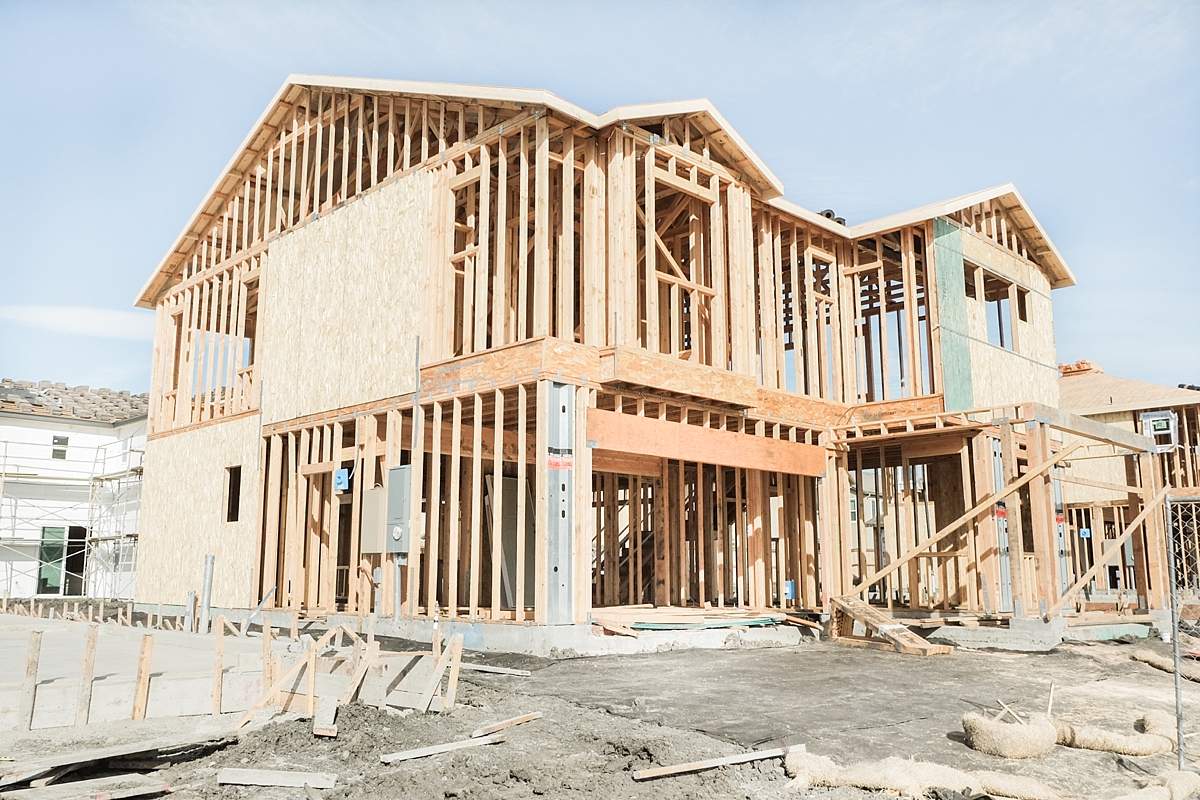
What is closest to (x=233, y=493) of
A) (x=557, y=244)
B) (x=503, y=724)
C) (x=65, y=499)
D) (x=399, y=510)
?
(x=399, y=510)

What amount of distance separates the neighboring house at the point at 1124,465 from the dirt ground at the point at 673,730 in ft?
59.1

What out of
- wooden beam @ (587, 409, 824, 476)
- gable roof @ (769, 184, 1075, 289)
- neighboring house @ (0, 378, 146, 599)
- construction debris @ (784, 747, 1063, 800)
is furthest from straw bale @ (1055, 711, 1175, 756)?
neighboring house @ (0, 378, 146, 599)

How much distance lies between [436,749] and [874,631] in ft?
31.6

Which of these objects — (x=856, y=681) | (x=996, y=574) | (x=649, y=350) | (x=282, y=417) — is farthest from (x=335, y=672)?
(x=996, y=574)

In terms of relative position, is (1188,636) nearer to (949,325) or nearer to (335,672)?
(949,325)

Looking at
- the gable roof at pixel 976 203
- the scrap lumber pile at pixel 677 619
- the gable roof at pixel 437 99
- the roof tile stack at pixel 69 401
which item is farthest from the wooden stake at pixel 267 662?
the roof tile stack at pixel 69 401

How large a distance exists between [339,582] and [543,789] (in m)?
19.3

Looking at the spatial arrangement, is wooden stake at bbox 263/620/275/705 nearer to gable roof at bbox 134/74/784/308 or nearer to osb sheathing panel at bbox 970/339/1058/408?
gable roof at bbox 134/74/784/308

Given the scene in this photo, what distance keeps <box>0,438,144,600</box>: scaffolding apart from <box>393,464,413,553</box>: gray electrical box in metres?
17.2

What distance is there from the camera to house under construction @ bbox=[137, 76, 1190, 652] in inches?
623

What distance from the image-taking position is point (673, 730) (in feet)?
27.9

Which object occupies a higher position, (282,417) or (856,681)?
(282,417)

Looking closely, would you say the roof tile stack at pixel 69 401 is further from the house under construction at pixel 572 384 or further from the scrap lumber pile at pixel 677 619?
the scrap lumber pile at pixel 677 619

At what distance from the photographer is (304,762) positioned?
8.32m
